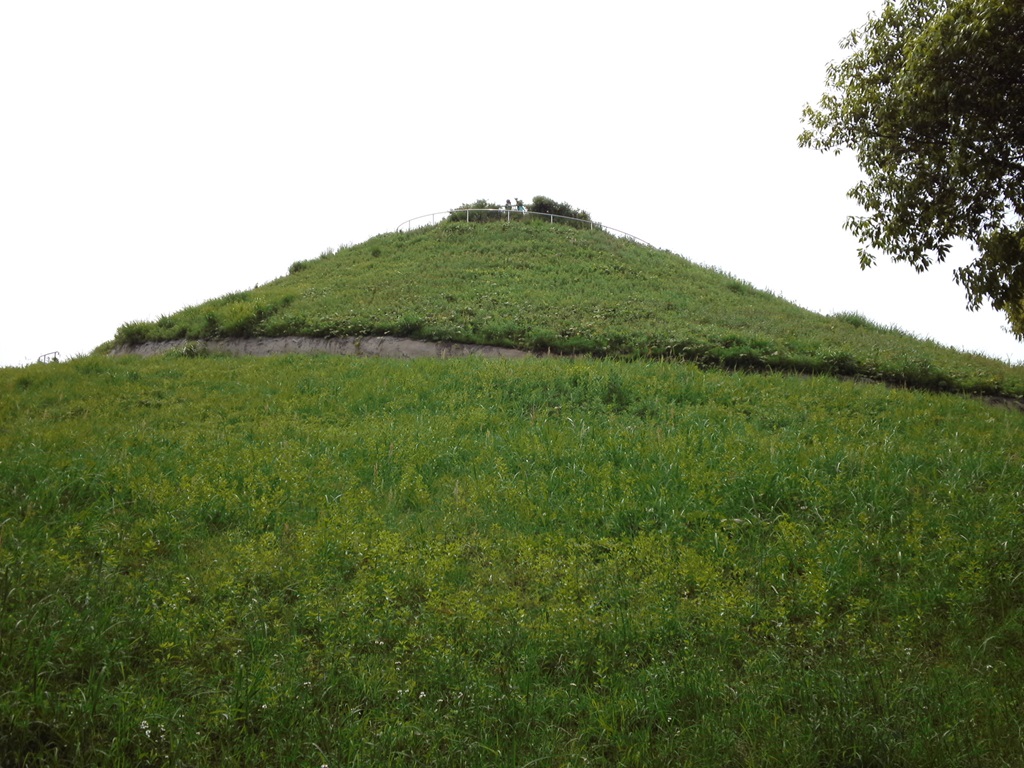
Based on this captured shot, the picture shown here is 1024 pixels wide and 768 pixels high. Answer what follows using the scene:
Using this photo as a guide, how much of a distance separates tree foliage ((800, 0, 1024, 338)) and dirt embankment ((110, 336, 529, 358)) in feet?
29.7

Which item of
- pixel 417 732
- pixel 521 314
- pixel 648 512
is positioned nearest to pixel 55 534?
pixel 417 732

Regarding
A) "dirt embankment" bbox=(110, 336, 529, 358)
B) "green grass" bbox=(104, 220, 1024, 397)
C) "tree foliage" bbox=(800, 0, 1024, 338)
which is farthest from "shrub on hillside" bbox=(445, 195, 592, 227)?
"tree foliage" bbox=(800, 0, 1024, 338)

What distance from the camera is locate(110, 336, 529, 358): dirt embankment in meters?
18.4

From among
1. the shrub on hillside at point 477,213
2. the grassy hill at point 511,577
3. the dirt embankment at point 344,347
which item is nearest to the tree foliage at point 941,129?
the grassy hill at point 511,577

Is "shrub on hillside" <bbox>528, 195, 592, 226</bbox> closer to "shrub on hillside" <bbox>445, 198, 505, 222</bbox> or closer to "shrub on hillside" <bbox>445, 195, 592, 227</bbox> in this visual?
"shrub on hillside" <bbox>445, 195, 592, 227</bbox>

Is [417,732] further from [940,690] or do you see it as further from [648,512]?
[648,512]

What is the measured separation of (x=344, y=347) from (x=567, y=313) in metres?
6.81

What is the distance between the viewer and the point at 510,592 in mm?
5535

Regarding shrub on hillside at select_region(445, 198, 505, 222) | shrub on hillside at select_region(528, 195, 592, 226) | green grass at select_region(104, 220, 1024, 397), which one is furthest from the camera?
shrub on hillside at select_region(528, 195, 592, 226)

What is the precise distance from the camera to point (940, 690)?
4.30 meters

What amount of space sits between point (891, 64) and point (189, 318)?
20.6 metres

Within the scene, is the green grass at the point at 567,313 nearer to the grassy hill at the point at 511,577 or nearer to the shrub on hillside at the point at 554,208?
the grassy hill at the point at 511,577

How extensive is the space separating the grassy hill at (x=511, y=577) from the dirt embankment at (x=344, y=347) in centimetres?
594

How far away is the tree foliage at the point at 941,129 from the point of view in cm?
941
